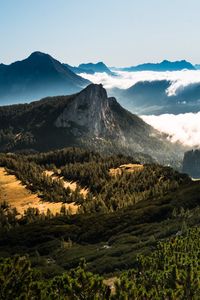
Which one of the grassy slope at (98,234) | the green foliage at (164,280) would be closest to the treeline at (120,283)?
the green foliage at (164,280)

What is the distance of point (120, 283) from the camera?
5106 centimetres

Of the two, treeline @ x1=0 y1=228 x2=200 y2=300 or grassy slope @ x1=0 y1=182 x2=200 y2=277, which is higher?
treeline @ x1=0 y1=228 x2=200 y2=300

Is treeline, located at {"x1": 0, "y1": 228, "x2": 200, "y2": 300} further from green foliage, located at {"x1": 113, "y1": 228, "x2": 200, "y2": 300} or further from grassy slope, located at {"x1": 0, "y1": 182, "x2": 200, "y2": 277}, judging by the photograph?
grassy slope, located at {"x1": 0, "y1": 182, "x2": 200, "y2": 277}

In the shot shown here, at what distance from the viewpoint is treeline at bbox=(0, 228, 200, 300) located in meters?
47.6

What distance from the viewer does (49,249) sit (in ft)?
478

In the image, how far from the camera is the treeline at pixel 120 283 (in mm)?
47562

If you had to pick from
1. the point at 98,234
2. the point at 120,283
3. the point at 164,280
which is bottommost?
the point at 98,234

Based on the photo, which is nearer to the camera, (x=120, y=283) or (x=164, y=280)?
(x=120, y=283)

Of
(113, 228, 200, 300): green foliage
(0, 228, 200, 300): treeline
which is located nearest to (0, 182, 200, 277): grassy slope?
(113, 228, 200, 300): green foliage

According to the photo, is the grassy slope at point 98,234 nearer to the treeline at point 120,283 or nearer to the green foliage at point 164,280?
the green foliage at point 164,280

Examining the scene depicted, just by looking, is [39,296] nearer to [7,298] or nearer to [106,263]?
[7,298]

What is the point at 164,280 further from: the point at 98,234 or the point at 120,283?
the point at 98,234

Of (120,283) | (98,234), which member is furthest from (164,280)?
(98,234)

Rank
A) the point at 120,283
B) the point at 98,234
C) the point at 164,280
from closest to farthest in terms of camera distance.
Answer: the point at 120,283 < the point at 164,280 < the point at 98,234
